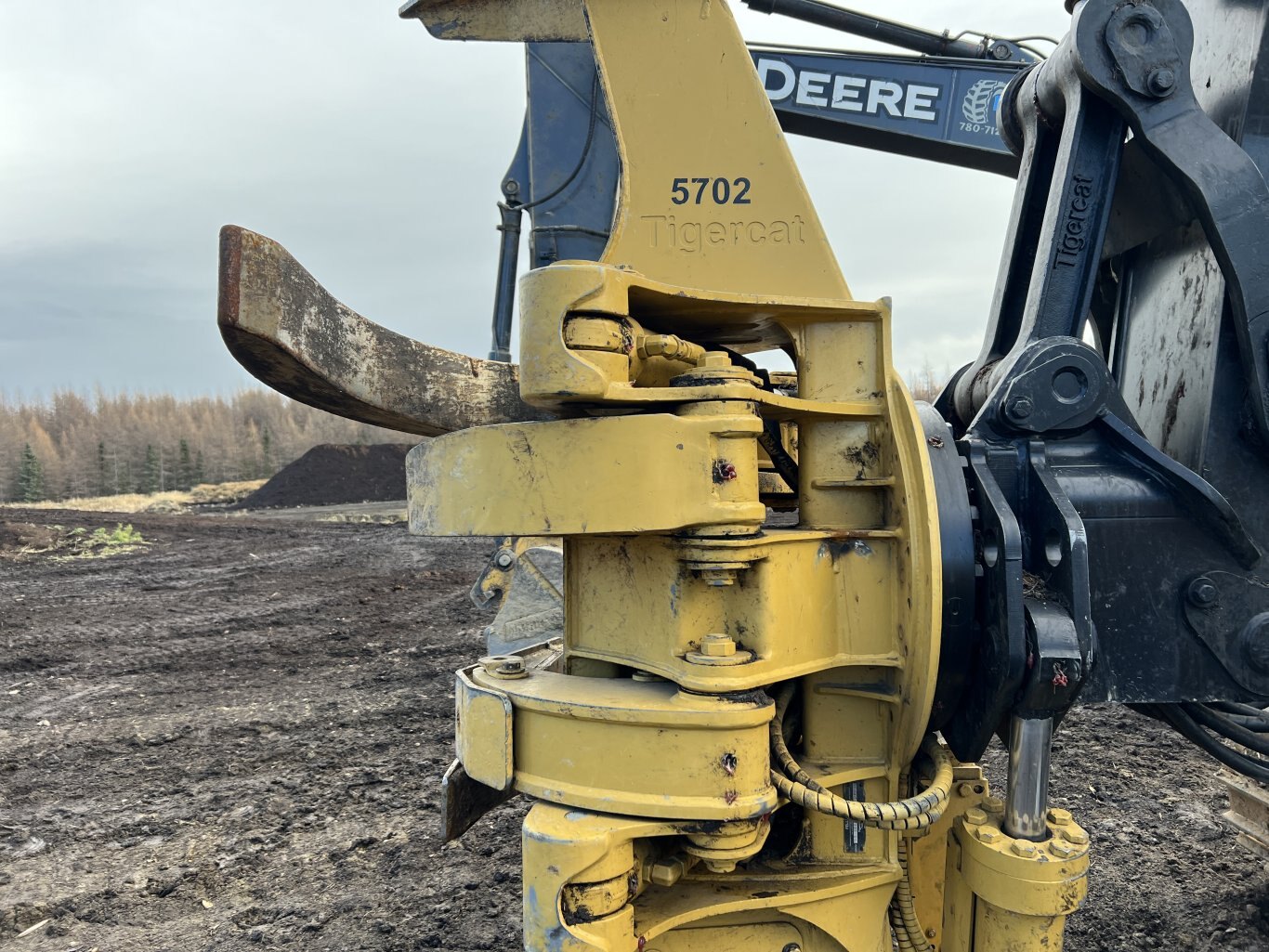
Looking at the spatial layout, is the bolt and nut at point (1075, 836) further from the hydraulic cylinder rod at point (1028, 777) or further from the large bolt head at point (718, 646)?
the large bolt head at point (718, 646)

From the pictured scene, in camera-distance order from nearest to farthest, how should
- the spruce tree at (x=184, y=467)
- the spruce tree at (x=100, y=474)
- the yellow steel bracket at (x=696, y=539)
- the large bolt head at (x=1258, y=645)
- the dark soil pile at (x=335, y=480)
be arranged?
the yellow steel bracket at (x=696, y=539)
the large bolt head at (x=1258, y=645)
the dark soil pile at (x=335, y=480)
the spruce tree at (x=100, y=474)
the spruce tree at (x=184, y=467)

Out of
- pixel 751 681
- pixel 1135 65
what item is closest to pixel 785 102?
pixel 1135 65

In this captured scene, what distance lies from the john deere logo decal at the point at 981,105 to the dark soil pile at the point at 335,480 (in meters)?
21.5

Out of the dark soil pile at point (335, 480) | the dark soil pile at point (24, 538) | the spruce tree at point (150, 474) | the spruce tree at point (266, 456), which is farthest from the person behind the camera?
the spruce tree at point (266, 456)

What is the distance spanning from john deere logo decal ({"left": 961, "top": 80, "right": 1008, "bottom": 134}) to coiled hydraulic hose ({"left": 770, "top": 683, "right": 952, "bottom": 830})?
5183mm

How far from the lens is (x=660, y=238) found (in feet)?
5.75

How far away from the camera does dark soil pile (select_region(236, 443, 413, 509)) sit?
24.8 meters

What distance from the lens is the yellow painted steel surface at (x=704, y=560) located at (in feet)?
4.72

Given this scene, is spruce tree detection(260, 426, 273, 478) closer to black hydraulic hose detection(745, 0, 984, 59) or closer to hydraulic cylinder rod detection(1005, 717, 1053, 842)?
black hydraulic hose detection(745, 0, 984, 59)

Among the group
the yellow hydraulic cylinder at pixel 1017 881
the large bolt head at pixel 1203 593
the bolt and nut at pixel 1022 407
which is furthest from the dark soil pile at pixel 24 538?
the large bolt head at pixel 1203 593

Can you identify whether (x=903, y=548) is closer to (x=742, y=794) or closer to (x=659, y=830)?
(x=742, y=794)

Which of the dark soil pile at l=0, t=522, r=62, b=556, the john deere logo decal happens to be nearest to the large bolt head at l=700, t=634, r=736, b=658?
the john deere logo decal

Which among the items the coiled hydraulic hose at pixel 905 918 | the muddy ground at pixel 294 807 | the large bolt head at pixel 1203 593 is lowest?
the muddy ground at pixel 294 807

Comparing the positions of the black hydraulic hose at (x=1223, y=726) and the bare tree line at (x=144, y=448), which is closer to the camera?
the black hydraulic hose at (x=1223, y=726)
